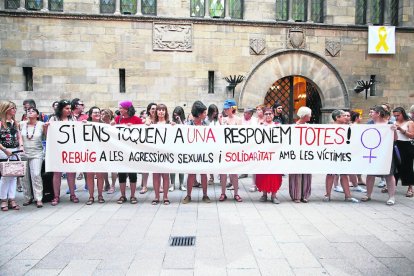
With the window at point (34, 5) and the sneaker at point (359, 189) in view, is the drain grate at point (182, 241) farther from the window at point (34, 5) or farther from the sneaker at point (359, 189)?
the window at point (34, 5)

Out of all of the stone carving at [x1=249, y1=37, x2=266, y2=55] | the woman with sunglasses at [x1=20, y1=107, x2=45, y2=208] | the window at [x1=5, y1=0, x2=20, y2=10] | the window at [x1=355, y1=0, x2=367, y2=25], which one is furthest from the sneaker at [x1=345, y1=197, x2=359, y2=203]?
the window at [x1=5, y1=0, x2=20, y2=10]

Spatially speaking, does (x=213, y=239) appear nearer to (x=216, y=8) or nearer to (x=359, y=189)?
(x=359, y=189)

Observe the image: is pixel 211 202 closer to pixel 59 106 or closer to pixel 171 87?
pixel 59 106

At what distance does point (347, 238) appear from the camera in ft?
14.9

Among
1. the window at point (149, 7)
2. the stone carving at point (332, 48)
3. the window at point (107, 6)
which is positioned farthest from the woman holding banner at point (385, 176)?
the window at point (107, 6)

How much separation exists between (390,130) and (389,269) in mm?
3854

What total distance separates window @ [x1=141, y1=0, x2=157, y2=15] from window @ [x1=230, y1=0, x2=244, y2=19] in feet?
9.98

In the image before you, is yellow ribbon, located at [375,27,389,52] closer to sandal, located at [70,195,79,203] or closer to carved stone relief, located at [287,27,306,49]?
carved stone relief, located at [287,27,306,49]

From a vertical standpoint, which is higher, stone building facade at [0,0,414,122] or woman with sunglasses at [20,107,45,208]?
stone building facade at [0,0,414,122]

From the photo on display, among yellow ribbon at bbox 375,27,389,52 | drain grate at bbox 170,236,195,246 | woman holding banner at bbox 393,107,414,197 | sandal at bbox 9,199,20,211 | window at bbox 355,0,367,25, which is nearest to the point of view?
drain grate at bbox 170,236,195,246

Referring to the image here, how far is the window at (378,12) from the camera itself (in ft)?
43.4

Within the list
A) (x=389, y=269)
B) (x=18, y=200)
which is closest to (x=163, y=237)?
(x=389, y=269)

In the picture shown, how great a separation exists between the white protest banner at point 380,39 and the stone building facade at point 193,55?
0.22 m

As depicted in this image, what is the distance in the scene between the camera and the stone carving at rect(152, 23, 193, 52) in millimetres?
11891
